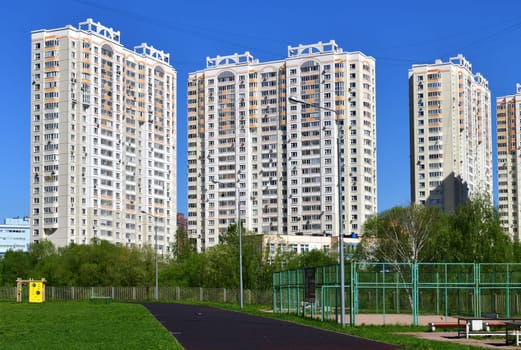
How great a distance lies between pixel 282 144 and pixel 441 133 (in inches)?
1197

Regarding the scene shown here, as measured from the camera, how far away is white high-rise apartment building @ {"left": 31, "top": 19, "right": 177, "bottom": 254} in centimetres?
14650

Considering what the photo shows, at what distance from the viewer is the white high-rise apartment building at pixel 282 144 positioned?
503 feet

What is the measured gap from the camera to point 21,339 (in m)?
27.8

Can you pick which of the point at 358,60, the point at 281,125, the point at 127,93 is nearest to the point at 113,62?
the point at 127,93

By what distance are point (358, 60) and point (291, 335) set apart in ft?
413

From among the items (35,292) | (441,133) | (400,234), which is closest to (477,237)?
(400,234)

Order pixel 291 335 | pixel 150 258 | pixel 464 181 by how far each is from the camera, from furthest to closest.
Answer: pixel 464 181
pixel 150 258
pixel 291 335

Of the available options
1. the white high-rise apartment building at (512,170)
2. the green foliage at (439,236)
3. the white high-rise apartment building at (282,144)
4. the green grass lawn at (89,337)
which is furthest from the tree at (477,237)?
the white high-rise apartment building at (512,170)

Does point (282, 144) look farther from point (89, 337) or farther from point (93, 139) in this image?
point (89, 337)

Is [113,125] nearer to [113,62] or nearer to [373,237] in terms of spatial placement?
[113,62]

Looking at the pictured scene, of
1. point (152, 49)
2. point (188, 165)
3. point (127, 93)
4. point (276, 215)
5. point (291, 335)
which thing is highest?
point (152, 49)

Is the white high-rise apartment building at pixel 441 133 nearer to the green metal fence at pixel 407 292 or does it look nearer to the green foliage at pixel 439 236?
the green foliage at pixel 439 236

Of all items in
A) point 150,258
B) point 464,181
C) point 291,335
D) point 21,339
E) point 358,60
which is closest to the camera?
point 21,339

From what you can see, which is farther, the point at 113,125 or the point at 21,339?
the point at 113,125
